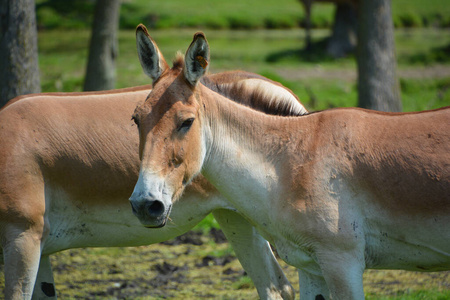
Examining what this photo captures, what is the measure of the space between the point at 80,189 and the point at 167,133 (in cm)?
148

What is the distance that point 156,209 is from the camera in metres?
3.28

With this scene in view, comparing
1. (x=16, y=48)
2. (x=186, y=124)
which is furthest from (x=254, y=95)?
(x=16, y=48)

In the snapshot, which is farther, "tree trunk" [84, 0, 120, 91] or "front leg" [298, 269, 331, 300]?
"tree trunk" [84, 0, 120, 91]

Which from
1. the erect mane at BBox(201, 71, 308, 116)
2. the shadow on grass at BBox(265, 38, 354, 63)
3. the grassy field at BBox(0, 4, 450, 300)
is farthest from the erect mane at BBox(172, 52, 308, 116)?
the shadow on grass at BBox(265, 38, 354, 63)

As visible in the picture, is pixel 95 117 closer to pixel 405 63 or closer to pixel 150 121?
pixel 150 121

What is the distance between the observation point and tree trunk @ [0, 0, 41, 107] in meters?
6.51

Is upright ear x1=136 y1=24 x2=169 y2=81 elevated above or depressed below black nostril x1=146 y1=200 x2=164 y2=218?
above

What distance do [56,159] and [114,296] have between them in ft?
6.11

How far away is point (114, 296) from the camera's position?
5.54 meters

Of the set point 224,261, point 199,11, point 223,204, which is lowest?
point 224,261

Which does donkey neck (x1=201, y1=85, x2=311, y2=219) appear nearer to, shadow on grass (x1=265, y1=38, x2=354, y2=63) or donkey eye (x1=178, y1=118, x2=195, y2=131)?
donkey eye (x1=178, y1=118, x2=195, y2=131)

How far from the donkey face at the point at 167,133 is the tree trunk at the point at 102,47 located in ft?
24.7

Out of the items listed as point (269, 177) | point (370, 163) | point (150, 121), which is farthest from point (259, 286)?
point (150, 121)

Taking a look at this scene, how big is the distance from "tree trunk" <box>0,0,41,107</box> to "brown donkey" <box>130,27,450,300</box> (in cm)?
347
